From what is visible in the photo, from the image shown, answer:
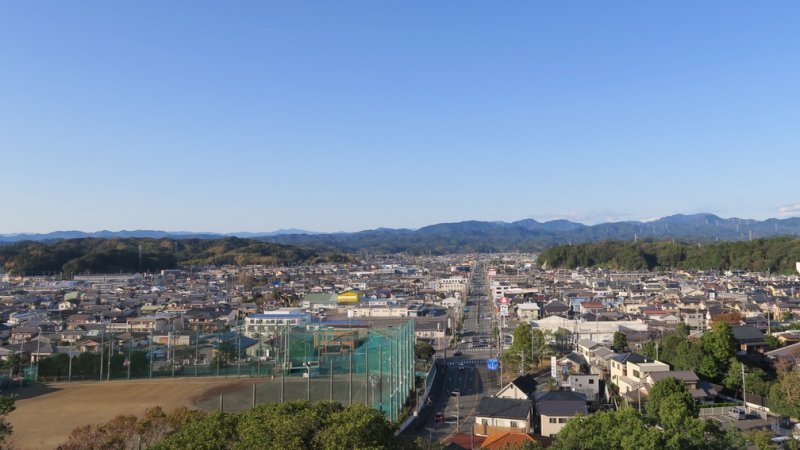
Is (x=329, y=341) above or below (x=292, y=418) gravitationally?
below

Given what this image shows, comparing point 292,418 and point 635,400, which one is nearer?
point 292,418

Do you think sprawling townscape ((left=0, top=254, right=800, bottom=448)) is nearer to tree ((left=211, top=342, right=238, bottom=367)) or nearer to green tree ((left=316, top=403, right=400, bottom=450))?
tree ((left=211, top=342, right=238, bottom=367))

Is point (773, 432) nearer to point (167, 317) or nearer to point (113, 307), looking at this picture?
point (167, 317)

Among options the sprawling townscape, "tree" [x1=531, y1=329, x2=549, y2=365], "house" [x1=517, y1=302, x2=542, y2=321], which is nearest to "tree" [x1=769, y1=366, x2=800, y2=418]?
the sprawling townscape

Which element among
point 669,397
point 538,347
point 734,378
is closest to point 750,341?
point 734,378

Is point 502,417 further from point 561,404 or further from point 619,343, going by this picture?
point 619,343

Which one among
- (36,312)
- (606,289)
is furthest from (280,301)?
(606,289)

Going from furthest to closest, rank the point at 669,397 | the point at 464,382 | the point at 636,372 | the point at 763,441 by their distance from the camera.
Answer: the point at 464,382
the point at 636,372
the point at 669,397
the point at 763,441

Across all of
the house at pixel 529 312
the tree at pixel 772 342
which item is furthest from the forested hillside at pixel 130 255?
the tree at pixel 772 342

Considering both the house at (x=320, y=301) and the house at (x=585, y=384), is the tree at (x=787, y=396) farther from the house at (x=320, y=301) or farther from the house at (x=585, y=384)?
the house at (x=320, y=301)
